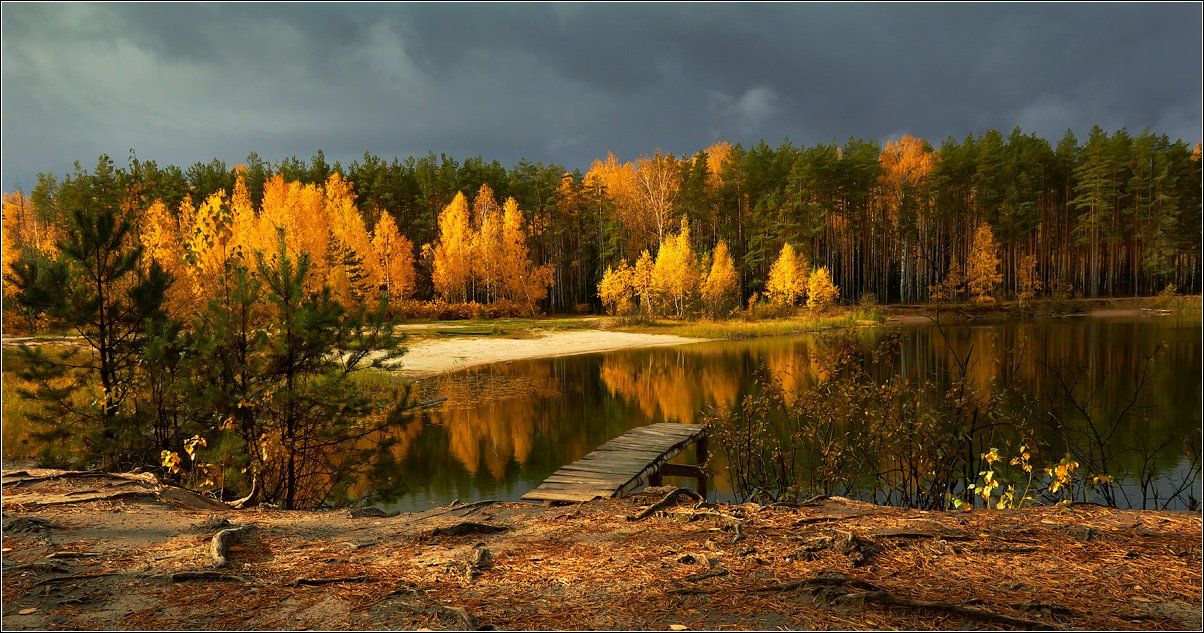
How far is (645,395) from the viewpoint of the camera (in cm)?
2125

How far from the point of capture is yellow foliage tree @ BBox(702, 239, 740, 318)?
50969 mm

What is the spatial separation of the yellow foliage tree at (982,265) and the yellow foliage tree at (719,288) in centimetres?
2078

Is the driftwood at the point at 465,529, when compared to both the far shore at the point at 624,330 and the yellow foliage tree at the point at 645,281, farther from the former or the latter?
the yellow foliage tree at the point at 645,281

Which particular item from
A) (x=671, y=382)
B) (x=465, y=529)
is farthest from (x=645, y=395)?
(x=465, y=529)

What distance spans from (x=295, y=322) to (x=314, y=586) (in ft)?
17.7

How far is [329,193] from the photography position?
53594 millimetres

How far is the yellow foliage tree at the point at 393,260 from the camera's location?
53.7 metres

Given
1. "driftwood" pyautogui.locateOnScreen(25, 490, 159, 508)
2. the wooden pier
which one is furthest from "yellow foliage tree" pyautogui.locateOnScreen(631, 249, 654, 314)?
"driftwood" pyautogui.locateOnScreen(25, 490, 159, 508)

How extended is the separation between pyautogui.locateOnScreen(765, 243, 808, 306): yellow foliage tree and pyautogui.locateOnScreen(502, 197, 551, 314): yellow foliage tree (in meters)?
21.4

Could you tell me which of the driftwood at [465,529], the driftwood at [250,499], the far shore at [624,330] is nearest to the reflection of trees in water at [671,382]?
the far shore at [624,330]

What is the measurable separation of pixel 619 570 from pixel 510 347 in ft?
102

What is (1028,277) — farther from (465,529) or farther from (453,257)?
(465,529)

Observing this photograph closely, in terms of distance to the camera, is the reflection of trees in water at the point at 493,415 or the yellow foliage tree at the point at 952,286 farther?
the yellow foliage tree at the point at 952,286

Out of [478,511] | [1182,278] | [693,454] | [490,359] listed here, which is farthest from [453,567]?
[1182,278]
